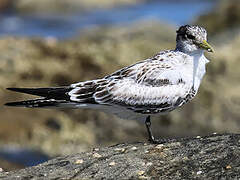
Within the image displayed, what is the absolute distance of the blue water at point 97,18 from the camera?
115ft

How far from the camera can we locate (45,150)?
16062 millimetres

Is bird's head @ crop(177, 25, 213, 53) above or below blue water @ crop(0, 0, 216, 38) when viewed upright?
above

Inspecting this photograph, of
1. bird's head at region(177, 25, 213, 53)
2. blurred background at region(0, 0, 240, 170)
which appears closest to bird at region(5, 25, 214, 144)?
bird's head at region(177, 25, 213, 53)

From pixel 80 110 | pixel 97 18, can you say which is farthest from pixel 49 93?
pixel 97 18

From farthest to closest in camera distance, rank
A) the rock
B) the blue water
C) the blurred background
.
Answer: the blue water
the blurred background
the rock

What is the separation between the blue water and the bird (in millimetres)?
23391

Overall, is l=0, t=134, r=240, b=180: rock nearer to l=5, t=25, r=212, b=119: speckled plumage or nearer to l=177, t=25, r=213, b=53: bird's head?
l=5, t=25, r=212, b=119: speckled plumage

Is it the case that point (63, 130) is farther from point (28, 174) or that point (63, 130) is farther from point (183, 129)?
point (28, 174)

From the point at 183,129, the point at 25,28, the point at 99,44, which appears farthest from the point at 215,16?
the point at 183,129

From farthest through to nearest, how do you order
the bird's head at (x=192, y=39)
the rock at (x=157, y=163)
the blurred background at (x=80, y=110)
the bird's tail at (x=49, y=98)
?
the blurred background at (x=80, y=110)
the bird's head at (x=192, y=39)
the bird's tail at (x=49, y=98)
the rock at (x=157, y=163)

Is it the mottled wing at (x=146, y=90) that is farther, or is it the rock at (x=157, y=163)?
the mottled wing at (x=146, y=90)

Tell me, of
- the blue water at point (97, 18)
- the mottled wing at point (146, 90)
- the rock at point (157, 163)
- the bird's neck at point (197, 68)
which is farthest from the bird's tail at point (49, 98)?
the blue water at point (97, 18)

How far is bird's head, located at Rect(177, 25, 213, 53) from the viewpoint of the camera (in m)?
10.1

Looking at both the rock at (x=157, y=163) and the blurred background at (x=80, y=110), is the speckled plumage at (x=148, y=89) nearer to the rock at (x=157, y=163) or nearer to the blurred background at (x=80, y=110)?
the rock at (x=157, y=163)
